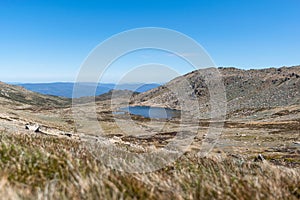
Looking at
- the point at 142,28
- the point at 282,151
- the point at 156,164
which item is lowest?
the point at 282,151

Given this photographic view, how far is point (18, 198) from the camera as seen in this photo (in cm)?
405

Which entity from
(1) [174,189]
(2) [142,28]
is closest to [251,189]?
(1) [174,189]

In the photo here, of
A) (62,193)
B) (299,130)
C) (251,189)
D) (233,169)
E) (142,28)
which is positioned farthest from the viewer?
(299,130)

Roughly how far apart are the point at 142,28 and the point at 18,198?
11378 mm

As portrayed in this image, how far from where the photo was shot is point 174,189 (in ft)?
16.5

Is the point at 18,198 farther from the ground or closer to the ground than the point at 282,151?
farther from the ground

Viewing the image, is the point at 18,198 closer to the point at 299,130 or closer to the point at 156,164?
the point at 156,164

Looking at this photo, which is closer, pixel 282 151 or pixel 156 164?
pixel 156 164

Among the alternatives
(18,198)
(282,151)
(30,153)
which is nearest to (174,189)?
(18,198)

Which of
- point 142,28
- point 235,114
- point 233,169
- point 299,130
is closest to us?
point 233,169

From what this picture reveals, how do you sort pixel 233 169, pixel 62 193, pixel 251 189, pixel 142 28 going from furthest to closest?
pixel 142 28 < pixel 233 169 < pixel 251 189 < pixel 62 193

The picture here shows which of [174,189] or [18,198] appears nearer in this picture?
[18,198]

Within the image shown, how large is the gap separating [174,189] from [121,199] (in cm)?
115

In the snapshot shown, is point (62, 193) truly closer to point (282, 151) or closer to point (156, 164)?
point (156, 164)
